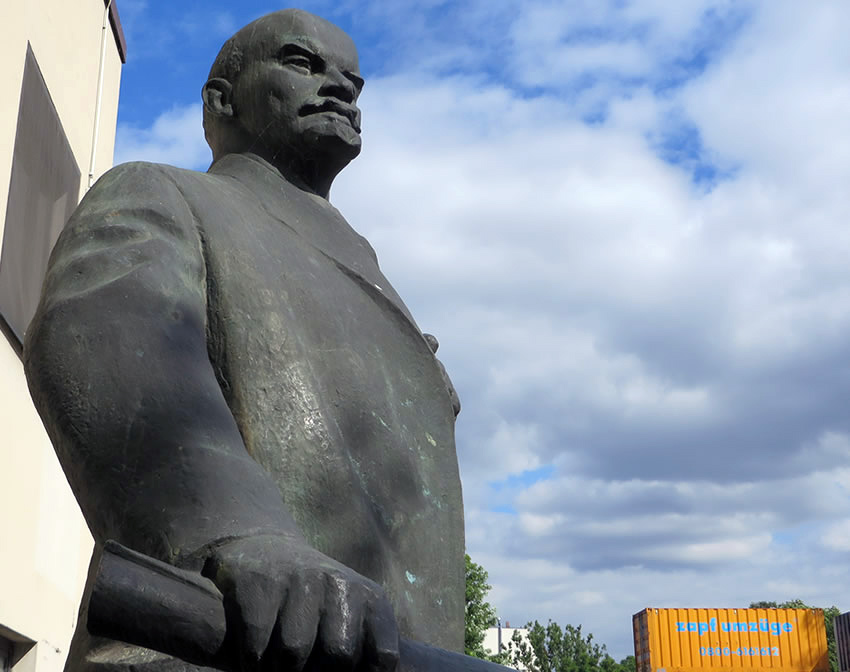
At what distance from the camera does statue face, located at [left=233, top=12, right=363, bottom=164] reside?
2809 millimetres

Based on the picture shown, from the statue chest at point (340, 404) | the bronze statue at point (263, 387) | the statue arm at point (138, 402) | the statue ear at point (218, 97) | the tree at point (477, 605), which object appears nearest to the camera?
the bronze statue at point (263, 387)

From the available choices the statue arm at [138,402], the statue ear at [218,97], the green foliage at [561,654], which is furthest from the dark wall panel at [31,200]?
the green foliage at [561,654]

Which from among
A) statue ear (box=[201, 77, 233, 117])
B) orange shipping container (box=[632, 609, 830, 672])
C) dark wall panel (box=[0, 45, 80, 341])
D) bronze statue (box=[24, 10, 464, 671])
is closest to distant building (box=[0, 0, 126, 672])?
dark wall panel (box=[0, 45, 80, 341])

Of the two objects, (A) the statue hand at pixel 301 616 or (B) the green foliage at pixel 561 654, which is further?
(B) the green foliage at pixel 561 654

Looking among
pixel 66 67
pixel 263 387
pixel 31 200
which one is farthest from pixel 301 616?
pixel 66 67

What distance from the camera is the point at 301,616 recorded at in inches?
58.2

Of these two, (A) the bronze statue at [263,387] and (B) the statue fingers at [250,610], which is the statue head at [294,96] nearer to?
(A) the bronze statue at [263,387]

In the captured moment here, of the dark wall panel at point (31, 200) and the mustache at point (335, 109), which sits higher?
the dark wall panel at point (31, 200)

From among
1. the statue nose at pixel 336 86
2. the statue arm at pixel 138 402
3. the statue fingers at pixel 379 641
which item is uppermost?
the statue nose at pixel 336 86

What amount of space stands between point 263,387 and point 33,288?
1072 centimetres

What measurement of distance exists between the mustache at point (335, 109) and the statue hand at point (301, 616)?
153cm

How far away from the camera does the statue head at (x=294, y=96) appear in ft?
9.22

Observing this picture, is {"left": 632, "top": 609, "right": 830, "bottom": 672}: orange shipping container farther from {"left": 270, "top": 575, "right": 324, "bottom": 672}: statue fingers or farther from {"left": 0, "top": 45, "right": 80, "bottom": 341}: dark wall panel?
{"left": 270, "top": 575, "right": 324, "bottom": 672}: statue fingers

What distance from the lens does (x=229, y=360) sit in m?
2.22
